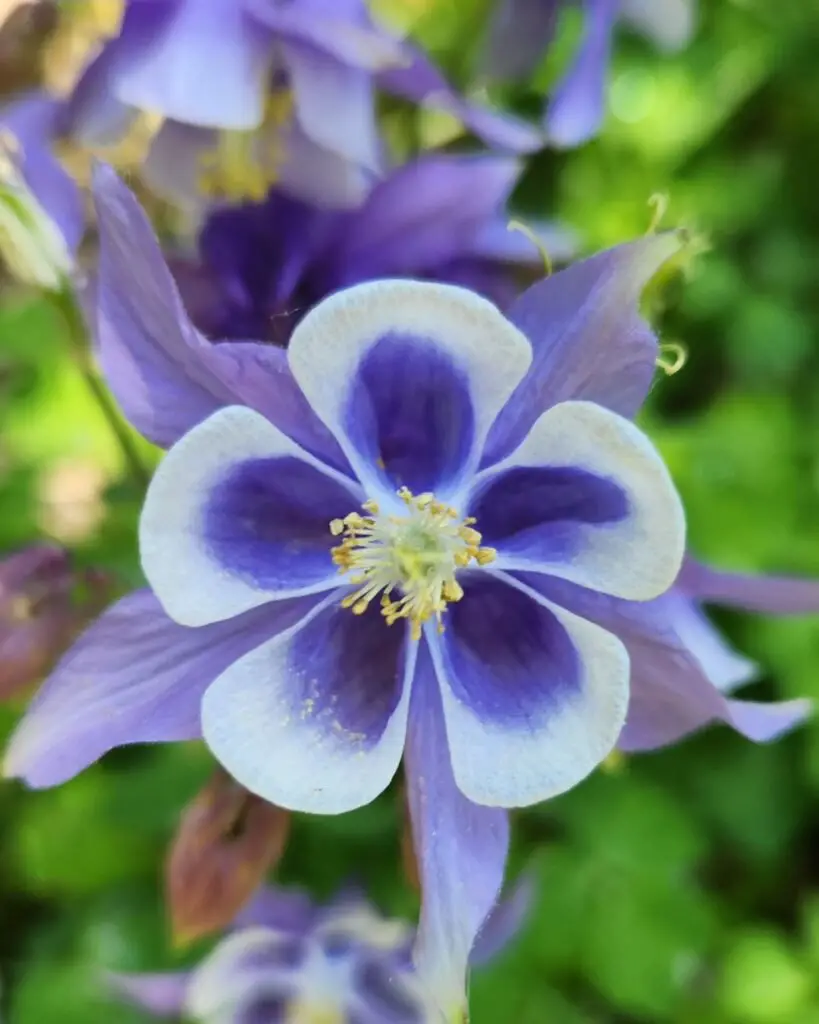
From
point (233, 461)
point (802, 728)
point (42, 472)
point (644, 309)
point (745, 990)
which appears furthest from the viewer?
point (42, 472)

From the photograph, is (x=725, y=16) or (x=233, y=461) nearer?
(x=233, y=461)

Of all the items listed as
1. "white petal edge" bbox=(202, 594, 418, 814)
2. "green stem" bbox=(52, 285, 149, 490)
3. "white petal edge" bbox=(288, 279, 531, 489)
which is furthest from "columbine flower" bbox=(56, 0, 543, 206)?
"white petal edge" bbox=(202, 594, 418, 814)

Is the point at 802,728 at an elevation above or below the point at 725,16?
below

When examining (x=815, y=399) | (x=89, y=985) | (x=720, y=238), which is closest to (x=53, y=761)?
(x=89, y=985)

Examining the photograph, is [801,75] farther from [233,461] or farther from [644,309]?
[233,461]

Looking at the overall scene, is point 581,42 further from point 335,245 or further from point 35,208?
point 35,208

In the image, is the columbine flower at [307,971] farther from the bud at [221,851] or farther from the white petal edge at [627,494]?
the white petal edge at [627,494]
